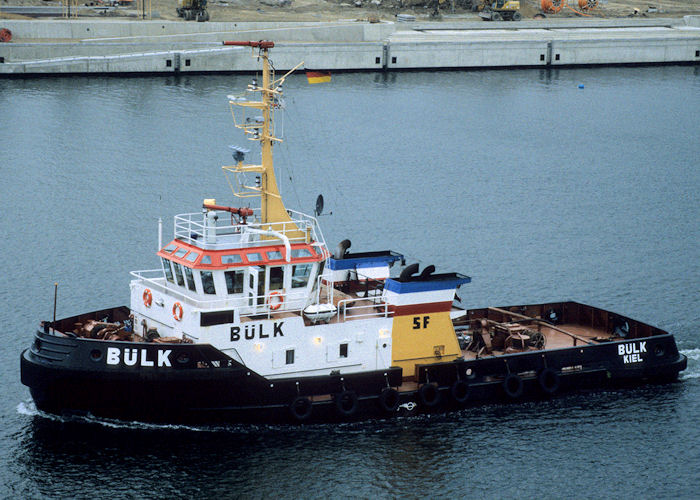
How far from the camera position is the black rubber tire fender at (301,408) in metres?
28.9

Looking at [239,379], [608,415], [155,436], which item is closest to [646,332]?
[608,415]

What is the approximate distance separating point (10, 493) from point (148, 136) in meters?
40.4

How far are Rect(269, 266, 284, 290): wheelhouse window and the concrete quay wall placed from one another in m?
58.8

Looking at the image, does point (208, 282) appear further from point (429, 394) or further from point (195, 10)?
point (195, 10)

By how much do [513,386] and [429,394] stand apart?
2667mm

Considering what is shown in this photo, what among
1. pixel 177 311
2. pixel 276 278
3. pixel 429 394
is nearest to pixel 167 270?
pixel 177 311

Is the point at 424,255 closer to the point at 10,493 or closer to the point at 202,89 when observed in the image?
the point at 10,493

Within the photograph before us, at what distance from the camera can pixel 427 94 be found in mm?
81938

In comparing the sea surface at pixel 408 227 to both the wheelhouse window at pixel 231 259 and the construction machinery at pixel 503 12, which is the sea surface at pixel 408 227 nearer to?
the wheelhouse window at pixel 231 259

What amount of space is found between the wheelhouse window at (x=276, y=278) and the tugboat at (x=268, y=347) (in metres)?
0.03

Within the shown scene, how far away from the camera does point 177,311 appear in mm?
28875

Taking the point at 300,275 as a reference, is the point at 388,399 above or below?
below

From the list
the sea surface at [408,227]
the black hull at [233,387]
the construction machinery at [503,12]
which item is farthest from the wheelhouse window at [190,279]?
the construction machinery at [503,12]

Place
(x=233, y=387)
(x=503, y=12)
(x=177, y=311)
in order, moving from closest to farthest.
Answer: (x=233, y=387)
(x=177, y=311)
(x=503, y=12)
